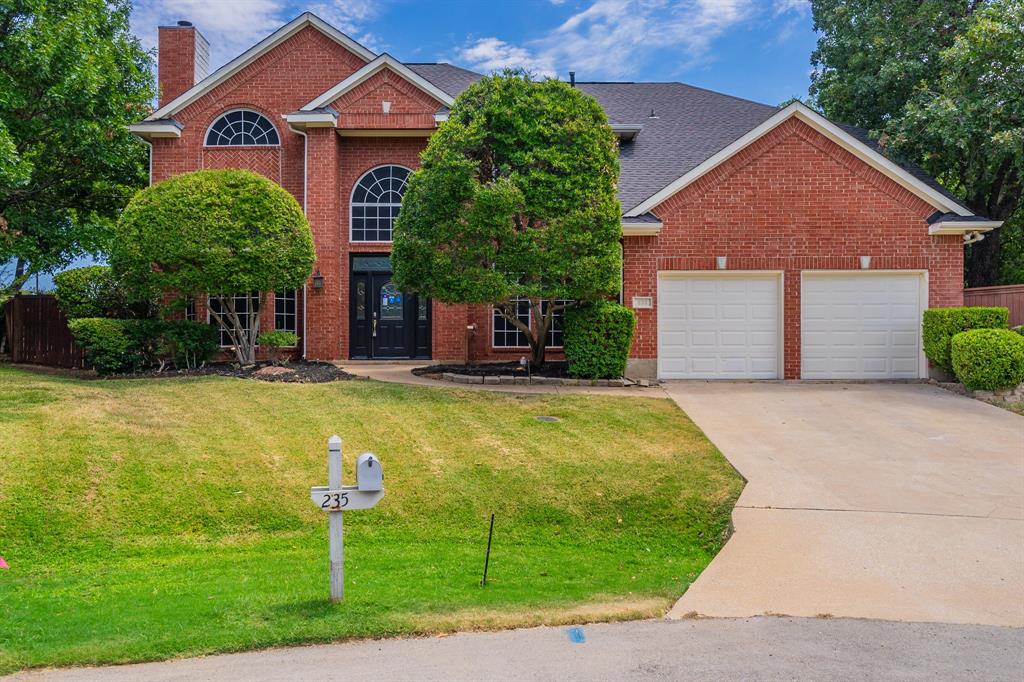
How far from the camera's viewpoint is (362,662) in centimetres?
388

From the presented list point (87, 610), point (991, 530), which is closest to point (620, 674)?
point (87, 610)

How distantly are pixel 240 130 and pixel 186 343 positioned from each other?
5.79 metres

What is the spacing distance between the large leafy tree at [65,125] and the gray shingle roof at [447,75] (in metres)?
7.47

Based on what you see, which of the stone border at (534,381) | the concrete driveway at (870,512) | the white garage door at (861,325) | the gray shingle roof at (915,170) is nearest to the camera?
the concrete driveway at (870,512)

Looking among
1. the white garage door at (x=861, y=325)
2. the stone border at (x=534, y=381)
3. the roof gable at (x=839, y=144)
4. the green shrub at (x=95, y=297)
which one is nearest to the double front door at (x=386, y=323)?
the stone border at (x=534, y=381)

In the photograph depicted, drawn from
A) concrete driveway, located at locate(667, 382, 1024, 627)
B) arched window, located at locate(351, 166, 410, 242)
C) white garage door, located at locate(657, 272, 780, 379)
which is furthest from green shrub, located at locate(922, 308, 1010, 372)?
arched window, located at locate(351, 166, 410, 242)

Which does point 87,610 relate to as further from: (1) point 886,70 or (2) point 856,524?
(1) point 886,70

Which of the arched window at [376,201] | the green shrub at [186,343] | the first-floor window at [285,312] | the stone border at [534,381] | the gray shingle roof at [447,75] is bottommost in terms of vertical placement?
the stone border at [534,381]

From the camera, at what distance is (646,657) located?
3.93 m

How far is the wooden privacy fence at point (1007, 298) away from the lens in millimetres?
13898

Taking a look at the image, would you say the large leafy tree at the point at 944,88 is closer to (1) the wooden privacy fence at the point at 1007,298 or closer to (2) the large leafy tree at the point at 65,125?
(1) the wooden privacy fence at the point at 1007,298

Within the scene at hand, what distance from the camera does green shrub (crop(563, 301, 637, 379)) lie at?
12227mm

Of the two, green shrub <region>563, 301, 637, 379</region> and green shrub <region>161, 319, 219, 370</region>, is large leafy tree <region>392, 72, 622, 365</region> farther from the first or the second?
green shrub <region>161, 319, 219, 370</region>

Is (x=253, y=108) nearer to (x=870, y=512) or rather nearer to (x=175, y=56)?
(x=175, y=56)
